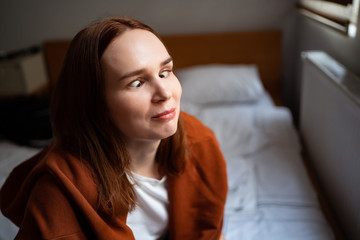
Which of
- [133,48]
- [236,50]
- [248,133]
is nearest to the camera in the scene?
[133,48]

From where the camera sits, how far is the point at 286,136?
1.64 meters

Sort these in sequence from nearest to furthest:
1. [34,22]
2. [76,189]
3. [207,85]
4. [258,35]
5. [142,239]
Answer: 1. [76,189]
2. [142,239]
3. [207,85]
4. [258,35]
5. [34,22]

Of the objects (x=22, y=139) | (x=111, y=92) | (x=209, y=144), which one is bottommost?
(x=22, y=139)

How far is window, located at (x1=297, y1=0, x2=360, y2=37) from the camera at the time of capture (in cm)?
131

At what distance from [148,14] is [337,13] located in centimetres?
149

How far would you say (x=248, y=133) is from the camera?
5.53ft

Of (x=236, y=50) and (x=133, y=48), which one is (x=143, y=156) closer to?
(x=133, y=48)

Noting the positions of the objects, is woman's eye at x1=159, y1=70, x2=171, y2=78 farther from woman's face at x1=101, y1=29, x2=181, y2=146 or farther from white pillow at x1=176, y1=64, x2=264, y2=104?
white pillow at x1=176, y1=64, x2=264, y2=104

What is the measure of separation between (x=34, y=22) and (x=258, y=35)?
189 centimetres

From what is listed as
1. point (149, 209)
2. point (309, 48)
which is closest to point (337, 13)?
point (309, 48)

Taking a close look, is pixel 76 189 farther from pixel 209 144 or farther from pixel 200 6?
pixel 200 6

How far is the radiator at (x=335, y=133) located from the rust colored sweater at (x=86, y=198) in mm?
458

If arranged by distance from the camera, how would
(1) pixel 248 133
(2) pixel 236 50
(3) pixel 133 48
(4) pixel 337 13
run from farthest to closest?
(2) pixel 236 50 < (1) pixel 248 133 < (4) pixel 337 13 < (3) pixel 133 48

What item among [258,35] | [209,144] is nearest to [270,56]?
→ [258,35]
